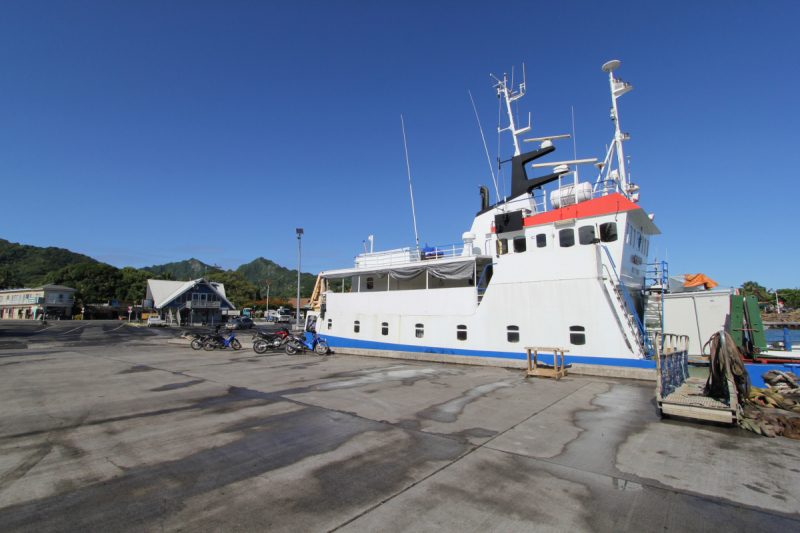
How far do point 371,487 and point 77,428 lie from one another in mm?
5463

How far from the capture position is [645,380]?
1069 cm

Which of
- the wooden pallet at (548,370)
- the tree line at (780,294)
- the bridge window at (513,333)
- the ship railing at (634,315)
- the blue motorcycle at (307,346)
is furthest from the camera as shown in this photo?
the tree line at (780,294)

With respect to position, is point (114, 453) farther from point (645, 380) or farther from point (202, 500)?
point (645, 380)

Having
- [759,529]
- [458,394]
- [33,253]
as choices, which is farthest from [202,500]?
[33,253]

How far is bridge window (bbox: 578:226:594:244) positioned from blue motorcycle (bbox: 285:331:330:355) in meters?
12.1

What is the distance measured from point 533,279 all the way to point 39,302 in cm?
8495

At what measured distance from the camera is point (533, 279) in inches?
523

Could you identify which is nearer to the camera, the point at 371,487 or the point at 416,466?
the point at 371,487

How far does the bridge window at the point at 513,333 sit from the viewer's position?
13544 mm

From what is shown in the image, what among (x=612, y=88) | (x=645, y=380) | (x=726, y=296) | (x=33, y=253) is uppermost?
(x=33, y=253)

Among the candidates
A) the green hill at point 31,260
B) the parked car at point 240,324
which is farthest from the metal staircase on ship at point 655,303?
the green hill at point 31,260

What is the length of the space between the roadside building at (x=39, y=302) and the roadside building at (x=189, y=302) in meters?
21.8

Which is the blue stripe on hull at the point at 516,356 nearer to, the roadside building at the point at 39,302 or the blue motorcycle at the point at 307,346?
the blue motorcycle at the point at 307,346

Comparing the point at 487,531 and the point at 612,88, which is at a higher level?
the point at 612,88
